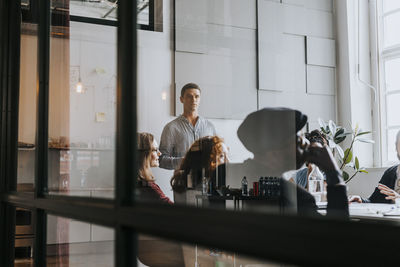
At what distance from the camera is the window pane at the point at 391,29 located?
4082 mm

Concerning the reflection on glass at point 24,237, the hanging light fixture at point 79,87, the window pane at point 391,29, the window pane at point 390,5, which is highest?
the window pane at point 390,5

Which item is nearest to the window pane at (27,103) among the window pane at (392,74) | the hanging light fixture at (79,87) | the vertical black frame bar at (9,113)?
the vertical black frame bar at (9,113)

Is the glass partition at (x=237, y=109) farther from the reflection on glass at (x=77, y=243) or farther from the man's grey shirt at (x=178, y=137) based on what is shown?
the reflection on glass at (x=77, y=243)

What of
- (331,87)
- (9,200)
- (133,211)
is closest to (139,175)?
(133,211)

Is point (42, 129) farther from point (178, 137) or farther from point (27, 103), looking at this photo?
point (178, 137)

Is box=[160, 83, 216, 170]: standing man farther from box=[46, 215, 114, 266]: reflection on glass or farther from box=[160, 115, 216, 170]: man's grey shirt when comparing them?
box=[46, 215, 114, 266]: reflection on glass

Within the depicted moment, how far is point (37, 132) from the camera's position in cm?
120

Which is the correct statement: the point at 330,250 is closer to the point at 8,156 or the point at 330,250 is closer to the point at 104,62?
the point at 104,62

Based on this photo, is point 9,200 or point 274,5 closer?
point 9,200

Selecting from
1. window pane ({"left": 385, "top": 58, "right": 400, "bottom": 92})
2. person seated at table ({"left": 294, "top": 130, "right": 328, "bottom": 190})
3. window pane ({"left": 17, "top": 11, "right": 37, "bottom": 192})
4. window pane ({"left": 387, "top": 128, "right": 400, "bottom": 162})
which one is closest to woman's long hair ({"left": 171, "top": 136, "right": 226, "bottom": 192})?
person seated at table ({"left": 294, "top": 130, "right": 328, "bottom": 190})

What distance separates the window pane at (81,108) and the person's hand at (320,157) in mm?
490

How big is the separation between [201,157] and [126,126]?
88 centimetres

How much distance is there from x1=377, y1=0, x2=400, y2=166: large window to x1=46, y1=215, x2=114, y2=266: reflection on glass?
10.9 ft

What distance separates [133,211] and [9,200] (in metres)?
0.87
